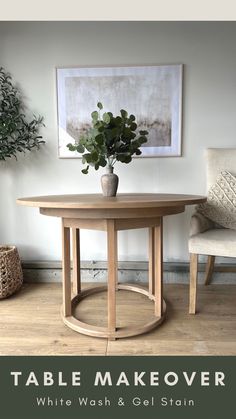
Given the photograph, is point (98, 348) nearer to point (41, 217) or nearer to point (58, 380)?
point (58, 380)

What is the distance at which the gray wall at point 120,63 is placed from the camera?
5.92ft

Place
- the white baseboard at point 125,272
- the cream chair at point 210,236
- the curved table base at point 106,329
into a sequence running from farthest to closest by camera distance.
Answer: the white baseboard at point 125,272 < the cream chair at point 210,236 < the curved table base at point 106,329

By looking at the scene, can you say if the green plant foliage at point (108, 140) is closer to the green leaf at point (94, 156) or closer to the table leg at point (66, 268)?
the green leaf at point (94, 156)

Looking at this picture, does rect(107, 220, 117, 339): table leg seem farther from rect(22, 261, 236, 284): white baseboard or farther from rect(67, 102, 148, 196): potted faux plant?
rect(22, 261, 236, 284): white baseboard

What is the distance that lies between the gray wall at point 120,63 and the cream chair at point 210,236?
16 centimetres

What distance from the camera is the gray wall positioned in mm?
1806

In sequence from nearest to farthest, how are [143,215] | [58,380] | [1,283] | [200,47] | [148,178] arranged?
[58,380] < [143,215] < [1,283] < [200,47] < [148,178]

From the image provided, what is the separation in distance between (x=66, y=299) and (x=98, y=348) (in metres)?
0.32

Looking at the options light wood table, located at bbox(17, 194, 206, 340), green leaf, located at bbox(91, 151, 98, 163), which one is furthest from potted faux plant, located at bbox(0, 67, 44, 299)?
green leaf, located at bbox(91, 151, 98, 163)

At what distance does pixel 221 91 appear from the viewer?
6.01ft

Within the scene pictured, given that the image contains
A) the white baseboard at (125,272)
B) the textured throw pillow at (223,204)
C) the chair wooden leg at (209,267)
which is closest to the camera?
the textured throw pillow at (223,204)

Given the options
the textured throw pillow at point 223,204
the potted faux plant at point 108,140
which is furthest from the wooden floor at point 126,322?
the potted faux plant at point 108,140

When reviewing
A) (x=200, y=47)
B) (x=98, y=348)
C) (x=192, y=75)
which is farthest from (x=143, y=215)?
(x=200, y=47)

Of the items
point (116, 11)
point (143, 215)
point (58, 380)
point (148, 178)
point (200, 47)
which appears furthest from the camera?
point (148, 178)
